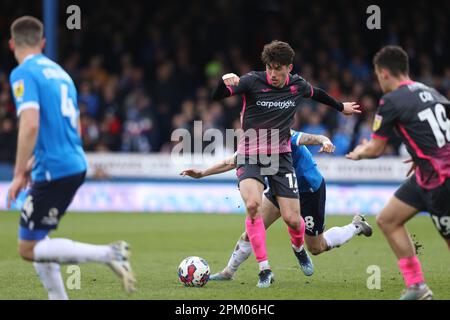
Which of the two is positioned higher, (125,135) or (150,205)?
(125,135)

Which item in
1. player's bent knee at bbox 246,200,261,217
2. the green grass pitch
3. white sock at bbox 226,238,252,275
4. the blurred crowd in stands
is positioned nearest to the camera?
the green grass pitch

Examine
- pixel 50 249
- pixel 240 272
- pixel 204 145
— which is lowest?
pixel 240 272

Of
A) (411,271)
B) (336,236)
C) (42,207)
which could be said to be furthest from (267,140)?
(42,207)

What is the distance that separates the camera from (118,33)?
22766 millimetres

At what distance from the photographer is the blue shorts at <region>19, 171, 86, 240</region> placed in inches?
257

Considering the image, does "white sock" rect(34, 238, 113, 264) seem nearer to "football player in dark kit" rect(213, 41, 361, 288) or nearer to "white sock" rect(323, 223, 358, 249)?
"football player in dark kit" rect(213, 41, 361, 288)

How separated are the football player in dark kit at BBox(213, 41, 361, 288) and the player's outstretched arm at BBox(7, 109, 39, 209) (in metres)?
2.52

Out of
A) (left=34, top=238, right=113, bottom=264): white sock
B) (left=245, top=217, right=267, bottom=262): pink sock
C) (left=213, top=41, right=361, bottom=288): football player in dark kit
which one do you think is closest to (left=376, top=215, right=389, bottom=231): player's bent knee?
(left=213, top=41, right=361, bottom=288): football player in dark kit

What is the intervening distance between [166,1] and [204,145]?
275 inches

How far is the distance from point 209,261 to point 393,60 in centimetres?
456

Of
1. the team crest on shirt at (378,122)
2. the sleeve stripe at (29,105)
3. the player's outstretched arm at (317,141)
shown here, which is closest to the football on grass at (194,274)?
the player's outstretched arm at (317,141)

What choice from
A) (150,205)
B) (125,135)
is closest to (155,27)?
(125,135)

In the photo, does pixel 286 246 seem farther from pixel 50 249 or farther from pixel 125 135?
pixel 125 135

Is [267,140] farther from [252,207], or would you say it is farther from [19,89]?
[19,89]
